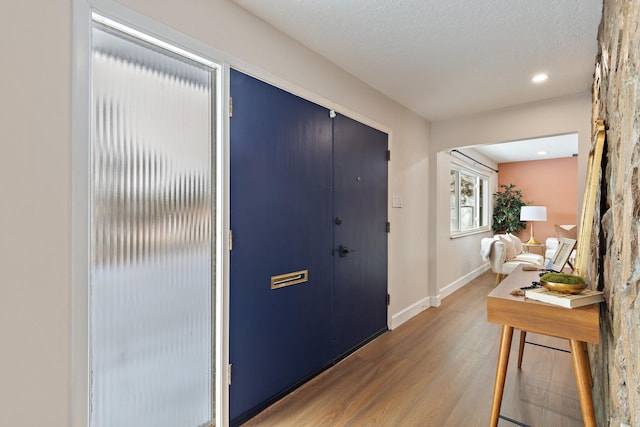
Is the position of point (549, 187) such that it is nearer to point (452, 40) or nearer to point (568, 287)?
point (452, 40)

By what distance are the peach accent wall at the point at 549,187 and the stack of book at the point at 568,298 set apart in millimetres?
6677

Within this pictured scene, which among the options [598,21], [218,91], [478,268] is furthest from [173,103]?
[478,268]

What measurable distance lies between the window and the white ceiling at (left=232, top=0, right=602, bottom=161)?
2.27 metres

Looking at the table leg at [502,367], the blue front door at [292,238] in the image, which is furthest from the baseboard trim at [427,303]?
the table leg at [502,367]

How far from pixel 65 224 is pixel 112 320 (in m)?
0.48

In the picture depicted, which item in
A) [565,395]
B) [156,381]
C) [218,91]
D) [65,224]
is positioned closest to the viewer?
[65,224]

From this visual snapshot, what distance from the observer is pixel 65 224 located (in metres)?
1.22

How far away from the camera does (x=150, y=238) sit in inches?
60.0

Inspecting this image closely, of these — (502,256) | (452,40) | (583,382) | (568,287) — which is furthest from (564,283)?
(502,256)

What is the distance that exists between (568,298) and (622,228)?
447mm

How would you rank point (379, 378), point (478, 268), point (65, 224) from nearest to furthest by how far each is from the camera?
point (65, 224)
point (379, 378)
point (478, 268)

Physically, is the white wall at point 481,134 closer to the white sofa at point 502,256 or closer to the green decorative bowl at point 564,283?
the white sofa at point 502,256

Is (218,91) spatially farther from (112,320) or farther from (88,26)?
(112,320)

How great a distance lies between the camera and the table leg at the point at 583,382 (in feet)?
4.49
